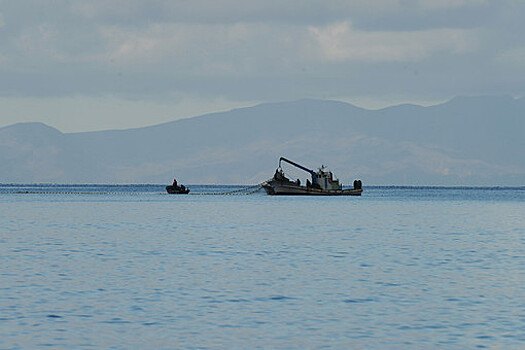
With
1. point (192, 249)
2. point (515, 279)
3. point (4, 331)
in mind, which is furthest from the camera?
point (192, 249)

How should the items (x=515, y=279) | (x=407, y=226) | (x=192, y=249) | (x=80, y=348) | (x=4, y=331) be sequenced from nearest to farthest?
1. (x=80, y=348)
2. (x=4, y=331)
3. (x=515, y=279)
4. (x=192, y=249)
5. (x=407, y=226)

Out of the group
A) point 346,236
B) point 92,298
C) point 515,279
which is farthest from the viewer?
point 346,236

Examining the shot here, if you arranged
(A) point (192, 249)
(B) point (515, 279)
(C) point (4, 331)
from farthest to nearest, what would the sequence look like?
(A) point (192, 249) → (B) point (515, 279) → (C) point (4, 331)

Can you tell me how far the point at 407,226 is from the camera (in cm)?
8925

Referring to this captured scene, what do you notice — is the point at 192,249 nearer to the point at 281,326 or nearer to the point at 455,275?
the point at 455,275

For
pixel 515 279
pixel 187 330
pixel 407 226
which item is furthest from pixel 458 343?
pixel 407 226

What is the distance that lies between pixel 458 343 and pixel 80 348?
10.0 metres

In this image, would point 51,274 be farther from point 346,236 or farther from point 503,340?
point 346,236

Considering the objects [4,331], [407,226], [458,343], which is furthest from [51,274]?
[407,226]

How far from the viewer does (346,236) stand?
72.4 m

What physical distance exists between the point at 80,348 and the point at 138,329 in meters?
2.98

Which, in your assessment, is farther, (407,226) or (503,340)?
(407,226)

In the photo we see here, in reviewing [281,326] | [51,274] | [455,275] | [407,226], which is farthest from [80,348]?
[407,226]

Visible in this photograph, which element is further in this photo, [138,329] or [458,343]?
[138,329]
